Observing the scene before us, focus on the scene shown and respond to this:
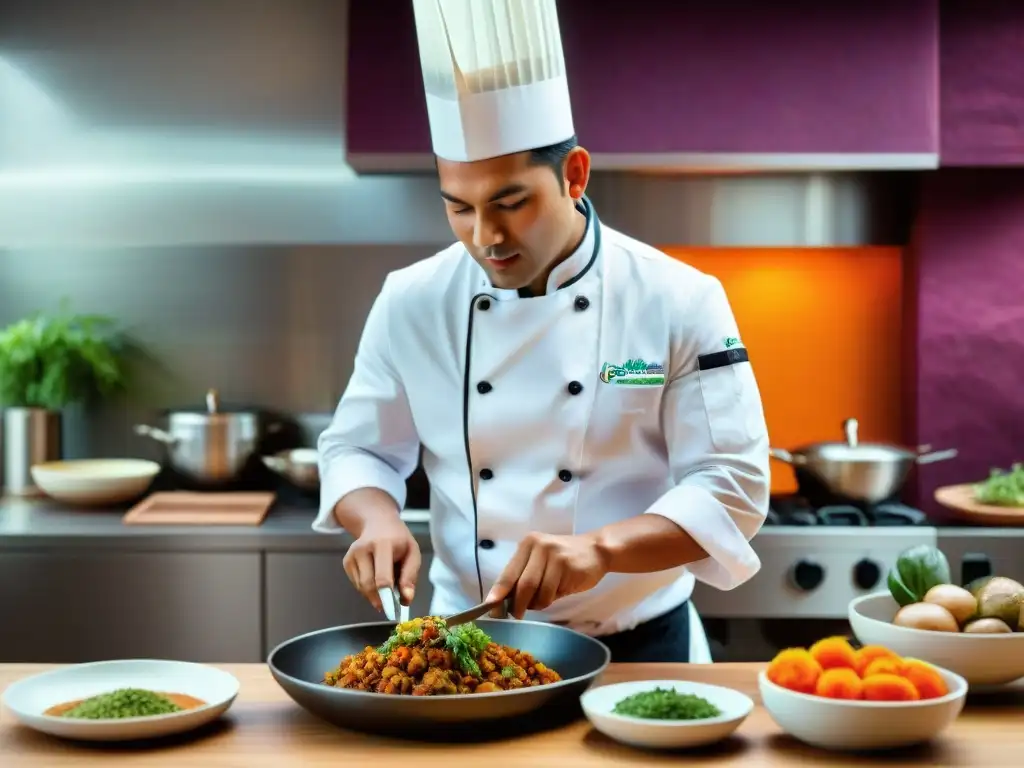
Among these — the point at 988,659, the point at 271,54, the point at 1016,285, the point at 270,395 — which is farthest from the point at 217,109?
the point at 988,659

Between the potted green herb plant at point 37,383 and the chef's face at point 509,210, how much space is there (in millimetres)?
2007

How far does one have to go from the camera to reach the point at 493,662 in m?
1.64

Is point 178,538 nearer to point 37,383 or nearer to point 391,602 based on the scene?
point 37,383

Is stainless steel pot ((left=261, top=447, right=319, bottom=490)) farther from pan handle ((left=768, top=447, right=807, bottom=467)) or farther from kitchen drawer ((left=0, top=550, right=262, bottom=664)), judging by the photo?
pan handle ((left=768, top=447, right=807, bottom=467))

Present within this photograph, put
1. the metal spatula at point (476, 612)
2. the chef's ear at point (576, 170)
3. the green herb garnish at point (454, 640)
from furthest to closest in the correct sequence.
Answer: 1. the chef's ear at point (576, 170)
2. the metal spatula at point (476, 612)
3. the green herb garnish at point (454, 640)

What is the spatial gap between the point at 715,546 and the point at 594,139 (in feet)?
5.30

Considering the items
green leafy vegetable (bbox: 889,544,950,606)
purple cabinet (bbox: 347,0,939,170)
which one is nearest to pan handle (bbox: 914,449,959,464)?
purple cabinet (bbox: 347,0,939,170)

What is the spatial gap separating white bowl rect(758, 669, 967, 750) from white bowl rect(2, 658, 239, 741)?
69cm

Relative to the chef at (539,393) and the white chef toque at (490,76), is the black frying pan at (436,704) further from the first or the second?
the white chef toque at (490,76)

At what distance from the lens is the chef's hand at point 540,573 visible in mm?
1740

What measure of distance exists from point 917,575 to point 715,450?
39 cm

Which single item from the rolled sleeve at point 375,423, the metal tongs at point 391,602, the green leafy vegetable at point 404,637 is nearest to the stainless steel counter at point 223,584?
the rolled sleeve at point 375,423

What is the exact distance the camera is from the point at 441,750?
5.03 feet

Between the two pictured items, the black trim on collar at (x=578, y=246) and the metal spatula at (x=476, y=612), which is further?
the black trim on collar at (x=578, y=246)
